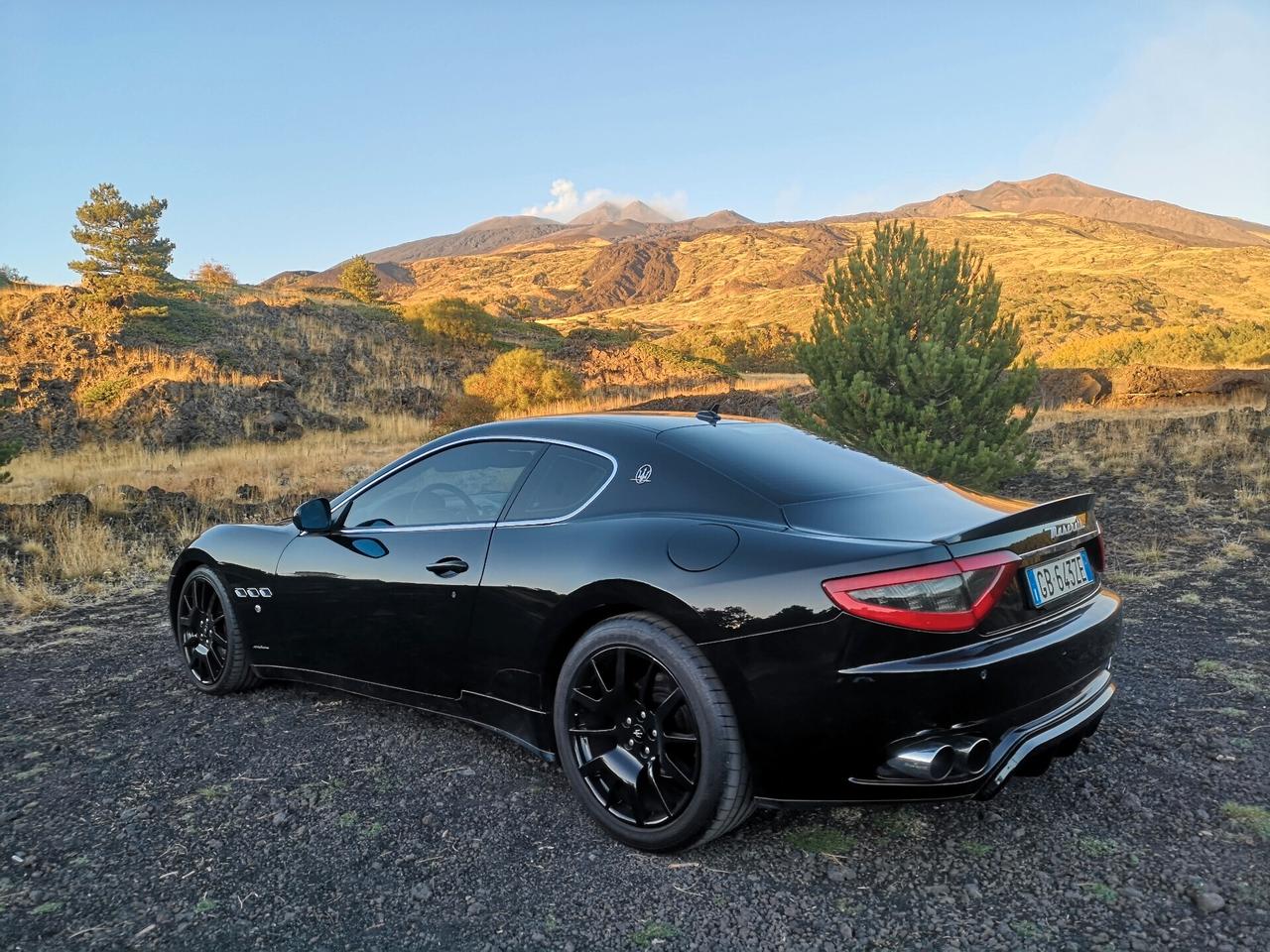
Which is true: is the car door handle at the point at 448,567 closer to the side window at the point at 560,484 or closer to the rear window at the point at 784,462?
the side window at the point at 560,484

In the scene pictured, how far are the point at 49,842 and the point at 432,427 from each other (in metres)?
19.5

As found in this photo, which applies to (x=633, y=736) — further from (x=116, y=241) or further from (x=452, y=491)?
(x=116, y=241)

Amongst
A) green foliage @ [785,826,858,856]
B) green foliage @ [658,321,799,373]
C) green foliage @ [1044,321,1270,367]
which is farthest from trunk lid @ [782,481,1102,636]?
green foliage @ [658,321,799,373]

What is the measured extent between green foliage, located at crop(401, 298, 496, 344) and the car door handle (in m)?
30.5

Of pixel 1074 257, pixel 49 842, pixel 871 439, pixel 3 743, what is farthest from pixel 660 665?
pixel 1074 257

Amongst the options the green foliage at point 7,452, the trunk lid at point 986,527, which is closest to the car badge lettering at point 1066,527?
the trunk lid at point 986,527

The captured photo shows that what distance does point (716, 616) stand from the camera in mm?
2662

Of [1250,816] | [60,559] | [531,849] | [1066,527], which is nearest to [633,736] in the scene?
[531,849]

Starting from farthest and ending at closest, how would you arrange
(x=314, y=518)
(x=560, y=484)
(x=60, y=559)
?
(x=60, y=559)
(x=314, y=518)
(x=560, y=484)

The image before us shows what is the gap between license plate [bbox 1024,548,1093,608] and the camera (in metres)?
2.69

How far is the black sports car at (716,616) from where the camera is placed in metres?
2.49

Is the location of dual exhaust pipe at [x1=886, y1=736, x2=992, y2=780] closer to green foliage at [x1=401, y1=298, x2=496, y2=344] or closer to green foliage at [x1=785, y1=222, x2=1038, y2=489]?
green foliage at [x1=785, y1=222, x2=1038, y2=489]

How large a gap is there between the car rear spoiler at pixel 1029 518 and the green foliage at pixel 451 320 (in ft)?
103

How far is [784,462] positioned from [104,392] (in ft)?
76.1
